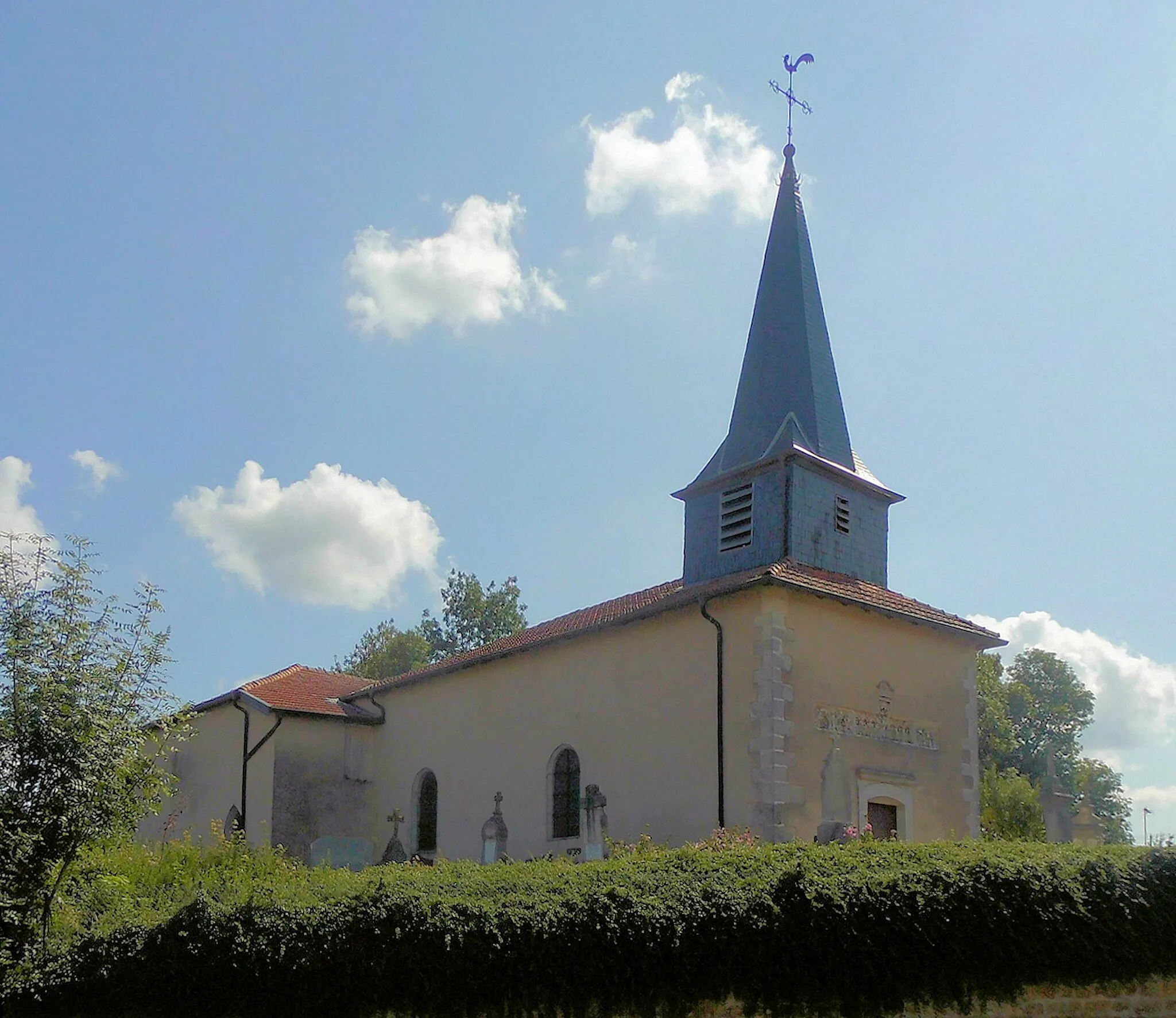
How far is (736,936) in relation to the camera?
8.77 meters

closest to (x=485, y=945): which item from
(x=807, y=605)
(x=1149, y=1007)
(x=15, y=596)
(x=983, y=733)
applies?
(x=1149, y=1007)

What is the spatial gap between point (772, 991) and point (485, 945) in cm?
222

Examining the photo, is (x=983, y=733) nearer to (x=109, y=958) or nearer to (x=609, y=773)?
(x=609, y=773)

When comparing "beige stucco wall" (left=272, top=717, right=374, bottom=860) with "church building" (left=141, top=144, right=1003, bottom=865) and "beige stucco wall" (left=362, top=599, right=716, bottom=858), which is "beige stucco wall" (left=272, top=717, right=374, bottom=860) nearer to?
"church building" (left=141, top=144, right=1003, bottom=865)

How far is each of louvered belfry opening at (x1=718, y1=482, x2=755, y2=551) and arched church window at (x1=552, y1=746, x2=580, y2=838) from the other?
4.43 metres

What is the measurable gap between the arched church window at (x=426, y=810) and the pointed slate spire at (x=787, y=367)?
8439 millimetres

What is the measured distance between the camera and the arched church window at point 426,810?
23.2 m

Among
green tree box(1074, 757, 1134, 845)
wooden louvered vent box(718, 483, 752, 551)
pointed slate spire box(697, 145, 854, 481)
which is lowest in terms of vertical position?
green tree box(1074, 757, 1134, 845)

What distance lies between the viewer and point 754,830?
51.1 ft

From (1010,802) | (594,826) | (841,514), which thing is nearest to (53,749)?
(594,826)

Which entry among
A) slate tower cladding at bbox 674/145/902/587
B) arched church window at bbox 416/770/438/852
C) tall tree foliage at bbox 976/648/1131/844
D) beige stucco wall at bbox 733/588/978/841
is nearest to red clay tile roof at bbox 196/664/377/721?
arched church window at bbox 416/770/438/852

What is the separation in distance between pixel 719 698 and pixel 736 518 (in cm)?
420

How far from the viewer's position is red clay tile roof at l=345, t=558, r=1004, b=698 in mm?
16781

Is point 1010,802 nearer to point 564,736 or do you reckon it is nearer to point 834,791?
point 564,736
